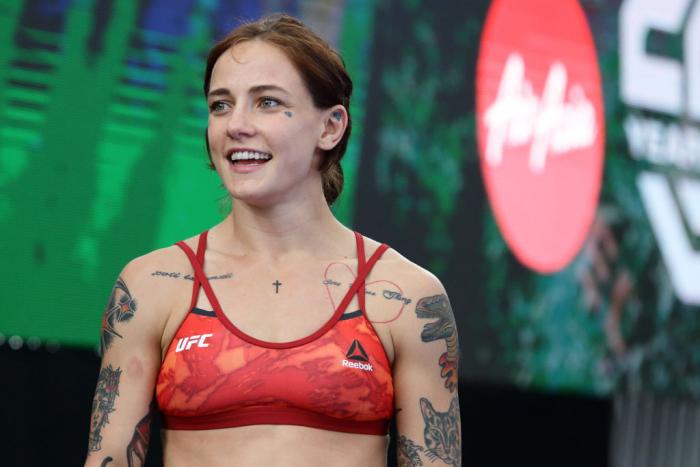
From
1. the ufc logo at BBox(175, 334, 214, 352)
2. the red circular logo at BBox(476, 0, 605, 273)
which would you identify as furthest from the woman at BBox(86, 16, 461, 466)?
the red circular logo at BBox(476, 0, 605, 273)

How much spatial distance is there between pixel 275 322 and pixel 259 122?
37cm

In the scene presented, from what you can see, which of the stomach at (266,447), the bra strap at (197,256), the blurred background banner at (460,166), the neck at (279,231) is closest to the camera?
the stomach at (266,447)

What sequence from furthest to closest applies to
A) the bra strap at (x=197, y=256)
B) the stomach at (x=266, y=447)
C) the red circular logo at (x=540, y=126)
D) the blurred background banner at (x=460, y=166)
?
1. the red circular logo at (x=540, y=126)
2. the blurred background banner at (x=460, y=166)
3. the bra strap at (x=197, y=256)
4. the stomach at (x=266, y=447)

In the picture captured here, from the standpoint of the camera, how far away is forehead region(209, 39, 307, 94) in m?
2.25

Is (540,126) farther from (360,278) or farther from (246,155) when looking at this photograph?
(246,155)

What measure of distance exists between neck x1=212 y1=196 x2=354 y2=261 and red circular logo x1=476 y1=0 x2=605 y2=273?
2.44m

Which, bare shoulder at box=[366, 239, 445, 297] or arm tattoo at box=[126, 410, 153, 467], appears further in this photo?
bare shoulder at box=[366, 239, 445, 297]

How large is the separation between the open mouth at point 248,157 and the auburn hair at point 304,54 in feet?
0.41

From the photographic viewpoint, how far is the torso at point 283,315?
2143 millimetres

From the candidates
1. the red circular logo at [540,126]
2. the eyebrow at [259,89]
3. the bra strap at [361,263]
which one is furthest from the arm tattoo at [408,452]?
the red circular logo at [540,126]

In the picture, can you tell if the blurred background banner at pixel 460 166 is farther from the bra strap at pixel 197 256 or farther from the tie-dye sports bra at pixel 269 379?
the tie-dye sports bra at pixel 269 379

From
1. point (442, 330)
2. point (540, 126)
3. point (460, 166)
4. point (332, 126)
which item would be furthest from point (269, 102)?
point (540, 126)

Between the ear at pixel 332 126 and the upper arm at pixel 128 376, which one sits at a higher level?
the ear at pixel 332 126

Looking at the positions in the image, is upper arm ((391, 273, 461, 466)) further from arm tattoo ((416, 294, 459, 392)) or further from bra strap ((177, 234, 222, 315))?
bra strap ((177, 234, 222, 315))
